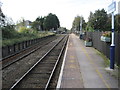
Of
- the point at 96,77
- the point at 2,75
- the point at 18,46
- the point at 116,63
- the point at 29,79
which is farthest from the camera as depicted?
the point at 18,46

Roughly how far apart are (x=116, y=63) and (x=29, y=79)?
5.07 m

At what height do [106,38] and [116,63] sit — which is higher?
[106,38]

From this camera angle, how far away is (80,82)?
8094 mm

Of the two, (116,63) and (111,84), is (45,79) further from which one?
(116,63)

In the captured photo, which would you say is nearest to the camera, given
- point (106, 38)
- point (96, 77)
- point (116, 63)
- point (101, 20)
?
point (96, 77)

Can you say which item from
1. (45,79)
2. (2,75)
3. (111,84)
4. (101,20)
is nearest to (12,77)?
(2,75)

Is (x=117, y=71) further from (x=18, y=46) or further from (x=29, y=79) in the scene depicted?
(x=18, y=46)

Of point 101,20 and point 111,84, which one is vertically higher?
point 101,20

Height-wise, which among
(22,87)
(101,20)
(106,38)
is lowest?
(22,87)

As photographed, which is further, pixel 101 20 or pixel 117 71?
pixel 101 20

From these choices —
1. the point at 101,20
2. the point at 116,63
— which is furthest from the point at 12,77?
the point at 101,20

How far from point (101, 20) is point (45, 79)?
38612 millimetres

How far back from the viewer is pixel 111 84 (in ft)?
25.2

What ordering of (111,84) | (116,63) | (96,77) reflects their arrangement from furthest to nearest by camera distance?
(116,63)
(96,77)
(111,84)
